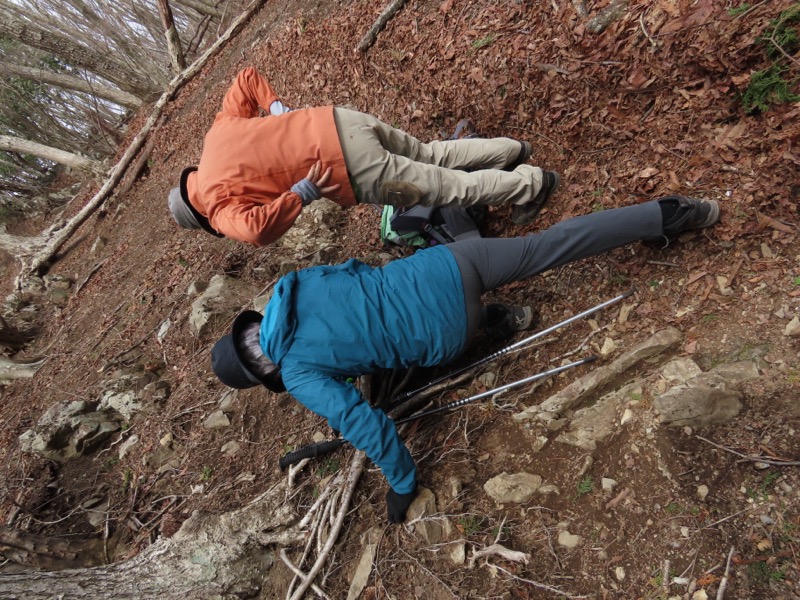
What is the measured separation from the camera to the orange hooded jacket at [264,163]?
306cm

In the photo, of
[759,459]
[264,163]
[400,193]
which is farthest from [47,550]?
[759,459]

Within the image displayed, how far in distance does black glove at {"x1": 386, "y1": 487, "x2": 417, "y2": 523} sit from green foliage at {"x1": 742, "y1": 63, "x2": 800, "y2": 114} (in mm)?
3554

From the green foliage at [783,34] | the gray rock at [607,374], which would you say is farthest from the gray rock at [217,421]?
the green foliage at [783,34]

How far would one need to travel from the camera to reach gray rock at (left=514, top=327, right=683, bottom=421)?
9.96ft

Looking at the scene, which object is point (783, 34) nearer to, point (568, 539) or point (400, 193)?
point (400, 193)

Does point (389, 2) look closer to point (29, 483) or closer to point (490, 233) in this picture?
point (490, 233)

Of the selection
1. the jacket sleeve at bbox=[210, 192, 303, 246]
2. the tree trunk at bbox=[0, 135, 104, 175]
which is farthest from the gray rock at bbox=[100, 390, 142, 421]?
the tree trunk at bbox=[0, 135, 104, 175]

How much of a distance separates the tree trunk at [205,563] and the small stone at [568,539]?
84.6 inches

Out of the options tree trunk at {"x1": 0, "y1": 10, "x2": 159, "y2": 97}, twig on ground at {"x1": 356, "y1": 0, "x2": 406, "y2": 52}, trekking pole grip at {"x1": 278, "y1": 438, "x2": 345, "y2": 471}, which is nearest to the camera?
trekking pole grip at {"x1": 278, "y1": 438, "x2": 345, "y2": 471}

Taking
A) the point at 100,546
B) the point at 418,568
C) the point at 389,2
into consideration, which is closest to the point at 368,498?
the point at 418,568

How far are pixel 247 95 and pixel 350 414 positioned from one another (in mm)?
2832

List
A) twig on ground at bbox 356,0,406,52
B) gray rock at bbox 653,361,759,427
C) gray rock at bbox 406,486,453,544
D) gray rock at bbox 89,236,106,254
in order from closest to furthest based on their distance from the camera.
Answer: gray rock at bbox 653,361,759,427 < gray rock at bbox 406,486,453,544 < twig on ground at bbox 356,0,406,52 < gray rock at bbox 89,236,106,254

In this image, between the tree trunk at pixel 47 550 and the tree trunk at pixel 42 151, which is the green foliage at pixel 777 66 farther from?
the tree trunk at pixel 42 151

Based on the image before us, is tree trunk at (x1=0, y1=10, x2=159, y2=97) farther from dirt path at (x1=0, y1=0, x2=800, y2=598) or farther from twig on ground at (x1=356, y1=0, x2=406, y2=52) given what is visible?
twig on ground at (x1=356, y1=0, x2=406, y2=52)
